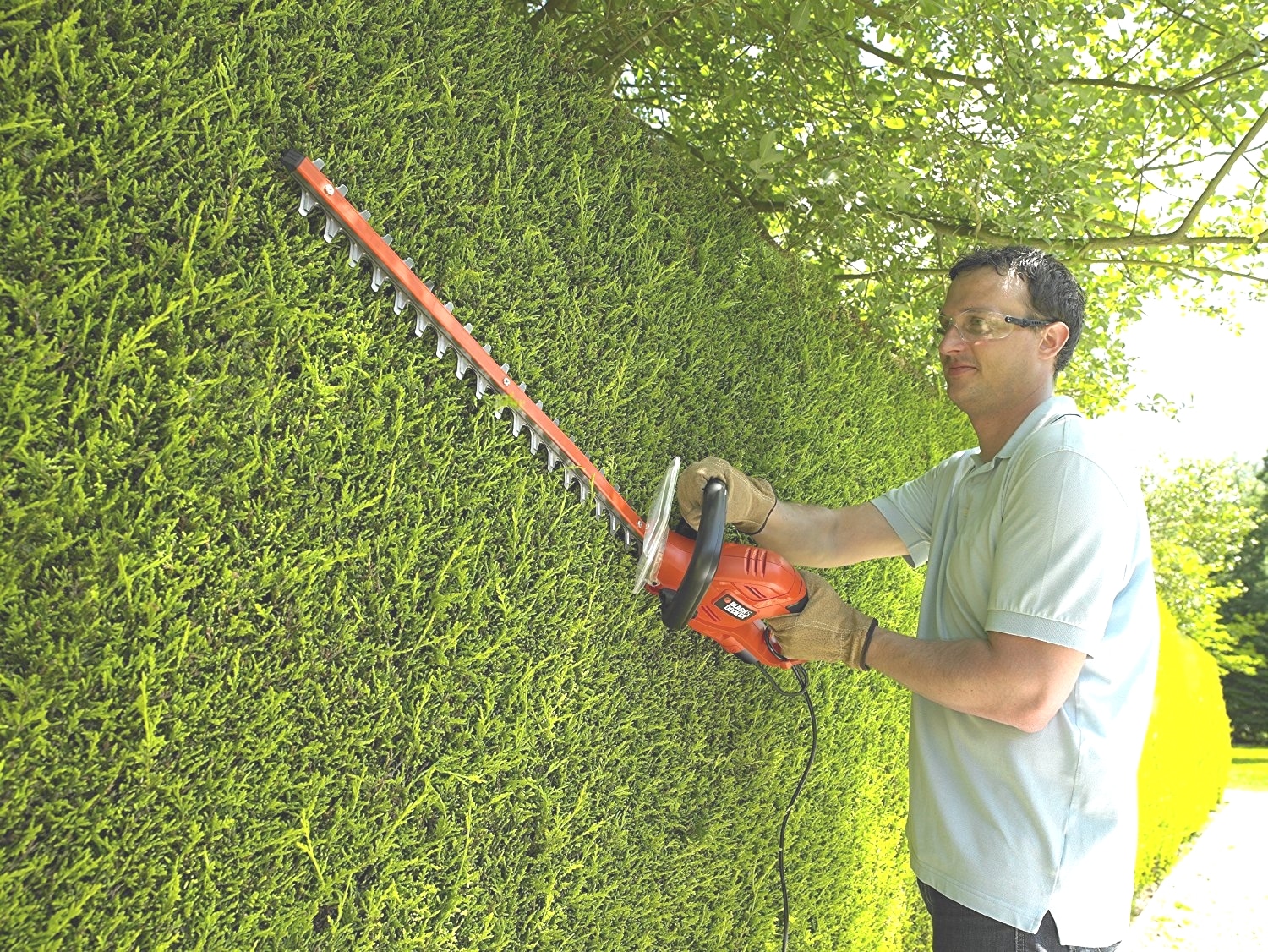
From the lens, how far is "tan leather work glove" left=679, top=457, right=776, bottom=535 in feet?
7.56

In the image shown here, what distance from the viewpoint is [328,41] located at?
5.31 ft

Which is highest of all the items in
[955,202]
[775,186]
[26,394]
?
[955,202]

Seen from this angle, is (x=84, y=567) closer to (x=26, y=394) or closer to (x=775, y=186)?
(x=26, y=394)

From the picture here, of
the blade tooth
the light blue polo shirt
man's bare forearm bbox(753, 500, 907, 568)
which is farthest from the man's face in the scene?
the blade tooth

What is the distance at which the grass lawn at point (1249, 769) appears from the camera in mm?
16998

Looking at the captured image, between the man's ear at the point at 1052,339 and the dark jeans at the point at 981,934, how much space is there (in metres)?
1.42

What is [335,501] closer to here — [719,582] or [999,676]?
[719,582]

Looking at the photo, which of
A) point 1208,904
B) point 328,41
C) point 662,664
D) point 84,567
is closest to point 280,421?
point 84,567

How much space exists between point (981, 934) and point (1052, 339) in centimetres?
154

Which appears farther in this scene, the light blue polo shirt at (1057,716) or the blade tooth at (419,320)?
the light blue polo shirt at (1057,716)

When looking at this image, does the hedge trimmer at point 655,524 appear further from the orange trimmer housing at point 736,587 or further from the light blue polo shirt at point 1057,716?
the light blue polo shirt at point 1057,716

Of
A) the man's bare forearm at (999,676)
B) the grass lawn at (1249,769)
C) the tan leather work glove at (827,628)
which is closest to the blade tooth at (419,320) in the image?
the tan leather work glove at (827,628)

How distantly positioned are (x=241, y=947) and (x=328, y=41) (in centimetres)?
155

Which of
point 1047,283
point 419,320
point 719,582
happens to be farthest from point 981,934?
point 419,320
